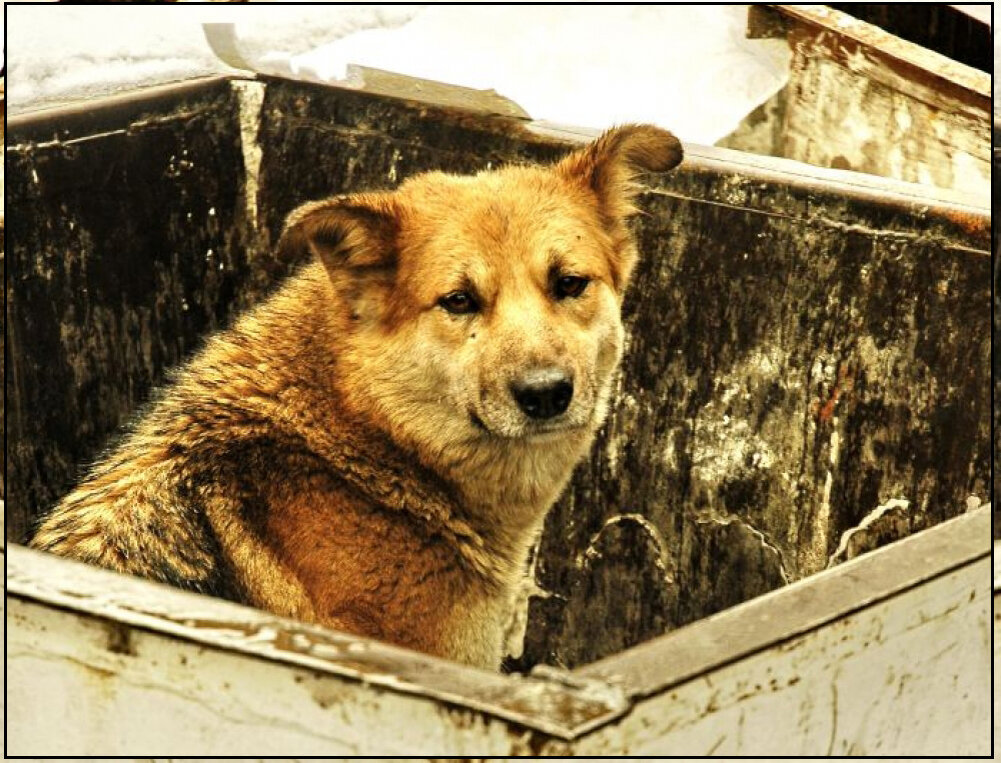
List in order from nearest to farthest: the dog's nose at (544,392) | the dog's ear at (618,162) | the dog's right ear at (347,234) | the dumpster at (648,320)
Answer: the dog's nose at (544,392)
the dog's right ear at (347,234)
the dog's ear at (618,162)
the dumpster at (648,320)

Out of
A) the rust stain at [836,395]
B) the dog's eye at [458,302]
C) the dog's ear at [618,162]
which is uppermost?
the dog's ear at [618,162]


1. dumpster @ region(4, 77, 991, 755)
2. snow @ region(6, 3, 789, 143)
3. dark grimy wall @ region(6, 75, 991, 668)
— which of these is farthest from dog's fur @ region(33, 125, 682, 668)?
snow @ region(6, 3, 789, 143)

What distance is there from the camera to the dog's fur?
359 cm

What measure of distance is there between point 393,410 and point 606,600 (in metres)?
1.52

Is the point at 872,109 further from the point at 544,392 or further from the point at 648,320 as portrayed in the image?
the point at 544,392

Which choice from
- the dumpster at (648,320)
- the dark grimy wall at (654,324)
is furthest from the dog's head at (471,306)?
the dark grimy wall at (654,324)

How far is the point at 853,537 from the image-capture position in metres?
4.79

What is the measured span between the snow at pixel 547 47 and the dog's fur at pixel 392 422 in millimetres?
2476

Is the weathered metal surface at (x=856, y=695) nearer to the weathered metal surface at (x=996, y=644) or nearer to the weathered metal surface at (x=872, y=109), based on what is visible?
the weathered metal surface at (x=996, y=644)

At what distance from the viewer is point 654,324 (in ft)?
16.0

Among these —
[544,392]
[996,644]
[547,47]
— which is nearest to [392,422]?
[544,392]

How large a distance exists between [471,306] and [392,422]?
379mm

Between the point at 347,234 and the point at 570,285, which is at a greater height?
the point at 347,234

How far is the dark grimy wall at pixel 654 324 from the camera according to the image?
4676mm
